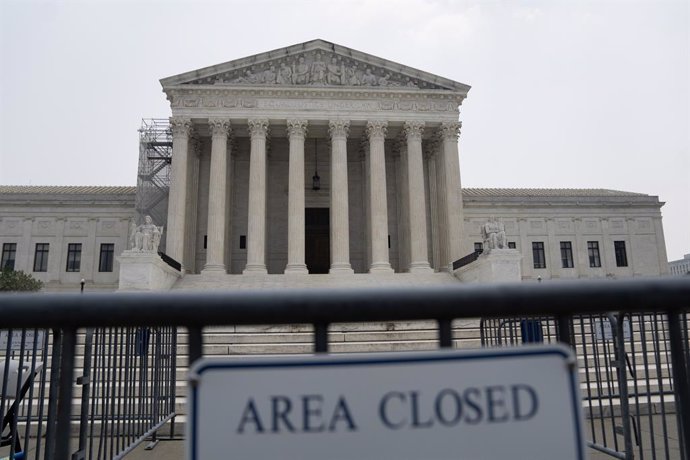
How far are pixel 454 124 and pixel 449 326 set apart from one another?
2998 cm

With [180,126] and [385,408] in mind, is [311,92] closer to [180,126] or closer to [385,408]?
[180,126]

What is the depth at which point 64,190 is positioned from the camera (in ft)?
133

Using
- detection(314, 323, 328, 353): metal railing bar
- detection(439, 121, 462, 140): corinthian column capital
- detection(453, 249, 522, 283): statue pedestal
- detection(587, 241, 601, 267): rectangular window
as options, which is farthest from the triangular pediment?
detection(314, 323, 328, 353): metal railing bar

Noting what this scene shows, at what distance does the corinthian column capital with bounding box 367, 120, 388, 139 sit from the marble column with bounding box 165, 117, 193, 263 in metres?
10.4

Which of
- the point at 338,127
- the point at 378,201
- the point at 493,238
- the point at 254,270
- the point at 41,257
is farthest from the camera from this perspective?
the point at 41,257

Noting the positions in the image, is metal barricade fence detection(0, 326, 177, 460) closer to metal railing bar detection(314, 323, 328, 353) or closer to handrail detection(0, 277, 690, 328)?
handrail detection(0, 277, 690, 328)

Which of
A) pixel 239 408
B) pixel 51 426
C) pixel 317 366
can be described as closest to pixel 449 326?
pixel 317 366

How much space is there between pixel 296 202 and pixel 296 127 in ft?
14.6

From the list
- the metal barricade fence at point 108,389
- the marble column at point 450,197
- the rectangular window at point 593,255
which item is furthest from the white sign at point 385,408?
the rectangular window at point 593,255

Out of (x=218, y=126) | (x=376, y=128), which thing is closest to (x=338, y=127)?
(x=376, y=128)

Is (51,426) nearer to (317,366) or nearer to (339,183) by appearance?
(317,366)

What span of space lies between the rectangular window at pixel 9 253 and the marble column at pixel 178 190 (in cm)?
1669

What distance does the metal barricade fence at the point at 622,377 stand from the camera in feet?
15.3

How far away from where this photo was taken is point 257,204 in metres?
28.3
